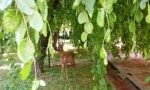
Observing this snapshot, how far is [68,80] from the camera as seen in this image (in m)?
5.63

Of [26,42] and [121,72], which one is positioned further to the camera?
[121,72]

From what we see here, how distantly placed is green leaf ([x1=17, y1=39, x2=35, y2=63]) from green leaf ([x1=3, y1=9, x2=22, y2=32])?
0.11ft

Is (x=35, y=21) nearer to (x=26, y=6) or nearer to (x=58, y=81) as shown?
(x=26, y=6)

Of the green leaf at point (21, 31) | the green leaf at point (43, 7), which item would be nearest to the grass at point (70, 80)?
the green leaf at point (43, 7)

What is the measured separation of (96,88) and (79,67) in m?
5.26

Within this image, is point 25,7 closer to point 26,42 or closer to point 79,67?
point 26,42

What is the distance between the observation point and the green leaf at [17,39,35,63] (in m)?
0.61

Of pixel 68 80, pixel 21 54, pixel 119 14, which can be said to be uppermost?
pixel 119 14

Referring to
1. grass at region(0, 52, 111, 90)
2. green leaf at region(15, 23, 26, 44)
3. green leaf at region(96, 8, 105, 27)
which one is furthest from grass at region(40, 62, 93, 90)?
green leaf at region(15, 23, 26, 44)

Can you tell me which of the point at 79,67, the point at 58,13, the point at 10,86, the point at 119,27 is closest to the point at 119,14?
the point at 119,27

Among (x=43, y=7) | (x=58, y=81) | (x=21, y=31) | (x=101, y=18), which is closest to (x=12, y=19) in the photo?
(x=21, y=31)

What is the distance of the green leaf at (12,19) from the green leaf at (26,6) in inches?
1.3

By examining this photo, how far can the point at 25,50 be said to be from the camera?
62 cm

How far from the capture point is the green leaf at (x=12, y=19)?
24.5 inches
